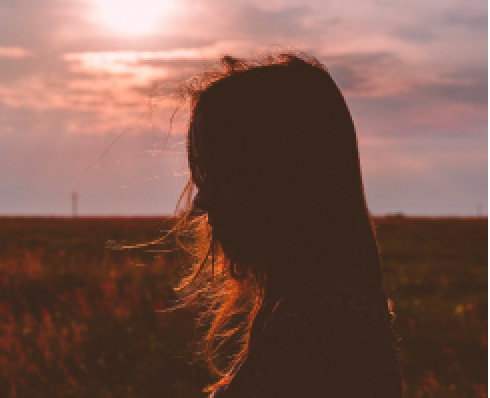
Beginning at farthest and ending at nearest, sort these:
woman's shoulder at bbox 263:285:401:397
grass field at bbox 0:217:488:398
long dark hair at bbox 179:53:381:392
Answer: grass field at bbox 0:217:488:398 → long dark hair at bbox 179:53:381:392 → woman's shoulder at bbox 263:285:401:397

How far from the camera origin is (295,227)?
1.51 metres

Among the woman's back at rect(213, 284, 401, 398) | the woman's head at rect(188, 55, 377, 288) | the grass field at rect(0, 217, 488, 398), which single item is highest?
the woman's head at rect(188, 55, 377, 288)

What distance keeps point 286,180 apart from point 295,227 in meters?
0.14

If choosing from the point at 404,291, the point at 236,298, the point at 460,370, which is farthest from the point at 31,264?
the point at 236,298

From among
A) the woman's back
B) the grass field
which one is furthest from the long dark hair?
the grass field

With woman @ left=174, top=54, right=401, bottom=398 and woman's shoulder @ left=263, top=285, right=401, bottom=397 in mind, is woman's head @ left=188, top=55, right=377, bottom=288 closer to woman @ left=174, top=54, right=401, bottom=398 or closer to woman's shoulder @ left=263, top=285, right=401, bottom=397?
woman @ left=174, top=54, right=401, bottom=398

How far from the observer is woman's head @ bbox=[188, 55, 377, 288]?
1.50 metres

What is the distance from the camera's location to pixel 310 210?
4.94 ft

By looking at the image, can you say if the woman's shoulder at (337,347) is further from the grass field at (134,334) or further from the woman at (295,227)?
the grass field at (134,334)

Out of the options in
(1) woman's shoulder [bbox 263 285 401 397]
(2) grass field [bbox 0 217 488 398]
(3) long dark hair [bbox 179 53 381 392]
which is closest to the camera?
(1) woman's shoulder [bbox 263 285 401 397]

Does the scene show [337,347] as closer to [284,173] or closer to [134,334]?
[284,173]

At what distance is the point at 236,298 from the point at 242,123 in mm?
923

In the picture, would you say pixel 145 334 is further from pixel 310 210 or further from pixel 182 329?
pixel 310 210

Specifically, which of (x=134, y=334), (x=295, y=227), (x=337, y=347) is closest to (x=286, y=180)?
(x=295, y=227)
